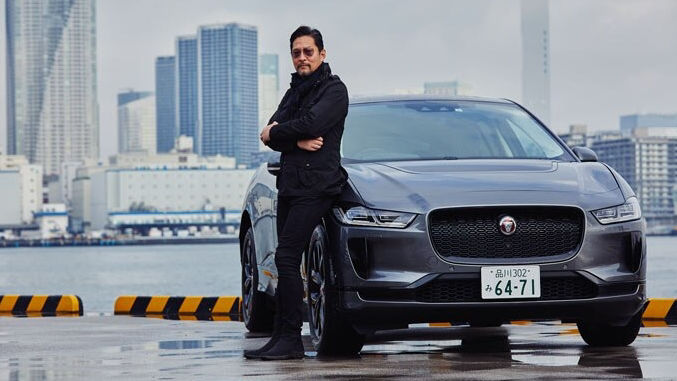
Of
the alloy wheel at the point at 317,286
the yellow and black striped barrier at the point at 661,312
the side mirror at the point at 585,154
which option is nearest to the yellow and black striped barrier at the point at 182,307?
the yellow and black striped barrier at the point at 661,312

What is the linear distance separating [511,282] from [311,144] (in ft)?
4.20

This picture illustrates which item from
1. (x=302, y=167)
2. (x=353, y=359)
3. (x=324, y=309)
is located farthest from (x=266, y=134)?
(x=353, y=359)

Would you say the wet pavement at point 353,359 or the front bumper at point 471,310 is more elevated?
the front bumper at point 471,310

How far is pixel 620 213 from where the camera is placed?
7.41m

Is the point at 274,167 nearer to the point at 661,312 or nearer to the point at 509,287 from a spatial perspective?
the point at 509,287

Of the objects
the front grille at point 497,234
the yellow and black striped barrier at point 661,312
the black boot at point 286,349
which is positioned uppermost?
the front grille at point 497,234

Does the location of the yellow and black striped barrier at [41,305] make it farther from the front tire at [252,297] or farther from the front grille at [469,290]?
the front grille at [469,290]

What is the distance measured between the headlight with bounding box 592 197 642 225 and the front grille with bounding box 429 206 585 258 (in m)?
0.13

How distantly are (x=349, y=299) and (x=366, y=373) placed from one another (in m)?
0.67

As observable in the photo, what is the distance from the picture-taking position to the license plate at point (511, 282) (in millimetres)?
7117

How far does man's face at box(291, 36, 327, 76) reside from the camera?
756 cm

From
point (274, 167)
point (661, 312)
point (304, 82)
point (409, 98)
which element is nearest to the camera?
point (304, 82)

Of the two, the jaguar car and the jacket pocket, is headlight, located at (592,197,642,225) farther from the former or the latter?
the jacket pocket

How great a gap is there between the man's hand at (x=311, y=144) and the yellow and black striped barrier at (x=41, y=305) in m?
5.91
